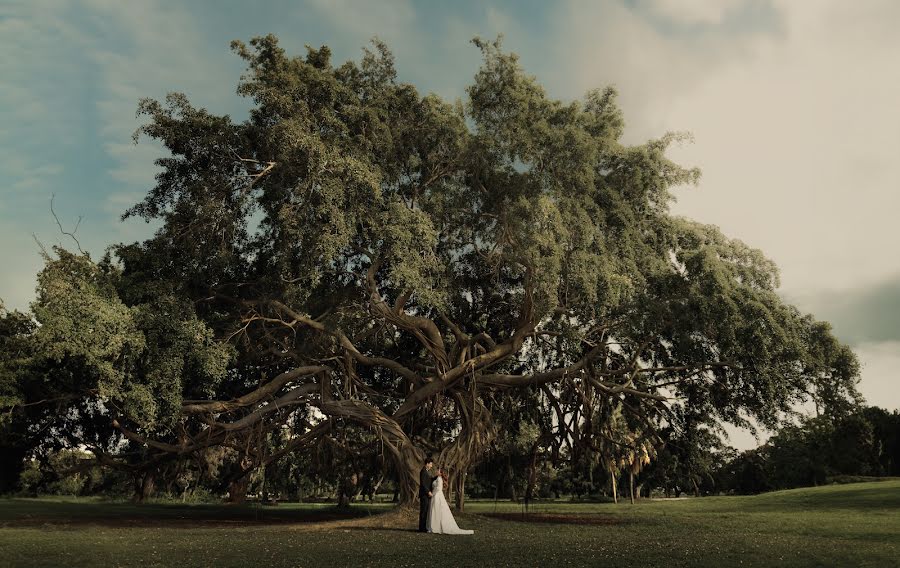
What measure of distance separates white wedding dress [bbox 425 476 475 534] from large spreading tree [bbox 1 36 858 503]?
160 inches

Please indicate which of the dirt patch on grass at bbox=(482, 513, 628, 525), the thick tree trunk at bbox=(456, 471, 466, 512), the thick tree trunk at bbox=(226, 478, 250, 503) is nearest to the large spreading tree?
the thick tree trunk at bbox=(456, 471, 466, 512)

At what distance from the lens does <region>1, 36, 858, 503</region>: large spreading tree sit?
60.0 ft

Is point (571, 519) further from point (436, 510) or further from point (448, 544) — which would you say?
point (448, 544)

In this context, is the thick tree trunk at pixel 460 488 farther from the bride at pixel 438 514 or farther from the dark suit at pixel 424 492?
the bride at pixel 438 514

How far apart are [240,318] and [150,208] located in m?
4.28

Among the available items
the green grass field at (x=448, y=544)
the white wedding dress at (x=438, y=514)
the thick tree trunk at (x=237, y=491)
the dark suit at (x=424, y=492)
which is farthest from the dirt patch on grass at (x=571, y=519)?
the thick tree trunk at (x=237, y=491)

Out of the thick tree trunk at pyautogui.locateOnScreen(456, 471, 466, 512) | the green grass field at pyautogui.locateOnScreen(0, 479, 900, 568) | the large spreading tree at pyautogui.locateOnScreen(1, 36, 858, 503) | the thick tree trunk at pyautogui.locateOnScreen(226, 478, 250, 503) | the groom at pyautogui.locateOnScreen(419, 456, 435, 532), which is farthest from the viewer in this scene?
the thick tree trunk at pyautogui.locateOnScreen(226, 478, 250, 503)

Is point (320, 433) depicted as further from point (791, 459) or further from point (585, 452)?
point (791, 459)

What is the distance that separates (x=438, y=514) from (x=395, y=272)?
6.10 m

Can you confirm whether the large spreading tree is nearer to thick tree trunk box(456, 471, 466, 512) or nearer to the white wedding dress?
thick tree trunk box(456, 471, 466, 512)

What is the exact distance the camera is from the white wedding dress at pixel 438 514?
16.1 metres

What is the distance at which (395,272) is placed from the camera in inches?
705

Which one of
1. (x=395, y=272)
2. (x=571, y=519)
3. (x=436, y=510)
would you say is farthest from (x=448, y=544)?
(x=571, y=519)

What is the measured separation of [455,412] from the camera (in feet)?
79.3
